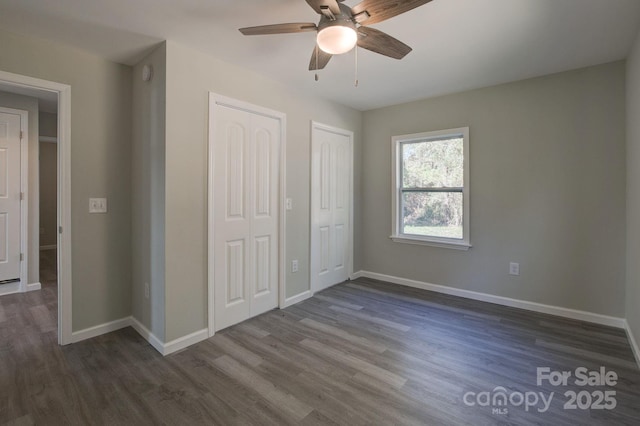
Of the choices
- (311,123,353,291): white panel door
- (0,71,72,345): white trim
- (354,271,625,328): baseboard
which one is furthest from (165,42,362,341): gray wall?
(354,271,625,328): baseboard

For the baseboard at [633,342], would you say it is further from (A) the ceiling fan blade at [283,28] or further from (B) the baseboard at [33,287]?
(B) the baseboard at [33,287]

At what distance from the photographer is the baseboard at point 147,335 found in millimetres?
2430

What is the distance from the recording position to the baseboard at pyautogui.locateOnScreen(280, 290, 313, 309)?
3.39 metres

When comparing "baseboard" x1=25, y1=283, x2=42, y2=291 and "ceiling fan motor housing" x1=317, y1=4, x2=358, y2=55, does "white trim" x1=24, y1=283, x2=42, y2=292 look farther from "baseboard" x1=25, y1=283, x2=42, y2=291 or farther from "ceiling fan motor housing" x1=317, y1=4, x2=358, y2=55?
"ceiling fan motor housing" x1=317, y1=4, x2=358, y2=55

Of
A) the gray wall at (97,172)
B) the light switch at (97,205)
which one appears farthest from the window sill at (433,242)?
the light switch at (97,205)

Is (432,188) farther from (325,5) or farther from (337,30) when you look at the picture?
(325,5)

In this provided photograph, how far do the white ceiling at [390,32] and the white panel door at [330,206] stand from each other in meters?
0.97

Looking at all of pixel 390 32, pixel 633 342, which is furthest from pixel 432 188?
pixel 633 342

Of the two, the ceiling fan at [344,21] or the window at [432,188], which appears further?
the window at [432,188]

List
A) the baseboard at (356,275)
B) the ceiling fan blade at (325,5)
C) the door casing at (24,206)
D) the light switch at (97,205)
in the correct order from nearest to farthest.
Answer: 1. the ceiling fan blade at (325,5)
2. the light switch at (97,205)
3. the door casing at (24,206)
4. the baseboard at (356,275)

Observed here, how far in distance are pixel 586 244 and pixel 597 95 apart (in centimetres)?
142

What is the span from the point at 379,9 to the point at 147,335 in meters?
2.96

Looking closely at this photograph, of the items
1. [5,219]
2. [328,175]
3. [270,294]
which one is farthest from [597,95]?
[5,219]

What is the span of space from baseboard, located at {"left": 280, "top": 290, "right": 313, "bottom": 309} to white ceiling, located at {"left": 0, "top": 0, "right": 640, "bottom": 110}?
2.39m
